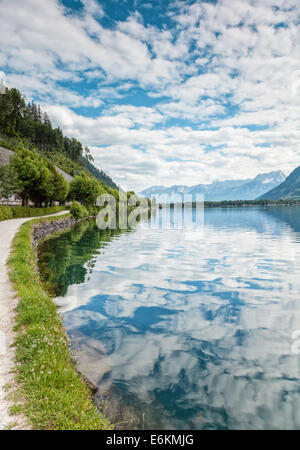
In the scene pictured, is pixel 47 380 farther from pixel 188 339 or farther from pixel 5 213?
pixel 5 213

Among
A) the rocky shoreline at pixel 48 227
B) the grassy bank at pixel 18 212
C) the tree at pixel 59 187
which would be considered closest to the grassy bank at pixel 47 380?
the rocky shoreline at pixel 48 227

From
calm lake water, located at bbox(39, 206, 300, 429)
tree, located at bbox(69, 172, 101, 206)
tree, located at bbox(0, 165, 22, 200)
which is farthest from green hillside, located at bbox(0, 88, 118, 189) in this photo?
calm lake water, located at bbox(39, 206, 300, 429)

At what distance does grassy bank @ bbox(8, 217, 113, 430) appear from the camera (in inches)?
220

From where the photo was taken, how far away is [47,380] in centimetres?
673

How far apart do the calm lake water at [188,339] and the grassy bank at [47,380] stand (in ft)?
4.57

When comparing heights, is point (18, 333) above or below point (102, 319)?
above

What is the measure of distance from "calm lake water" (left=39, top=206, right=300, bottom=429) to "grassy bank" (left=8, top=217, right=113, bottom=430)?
139 cm

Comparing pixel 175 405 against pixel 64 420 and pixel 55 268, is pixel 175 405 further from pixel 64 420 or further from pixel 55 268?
pixel 55 268

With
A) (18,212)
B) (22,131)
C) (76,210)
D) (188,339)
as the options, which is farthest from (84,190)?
(22,131)

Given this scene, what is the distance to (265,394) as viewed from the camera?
336 inches

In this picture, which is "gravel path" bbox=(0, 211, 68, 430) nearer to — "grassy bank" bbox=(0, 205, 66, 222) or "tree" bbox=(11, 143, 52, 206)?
"grassy bank" bbox=(0, 205, 66, 222)

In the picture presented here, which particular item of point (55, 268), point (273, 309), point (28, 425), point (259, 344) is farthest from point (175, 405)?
point (55, 268)

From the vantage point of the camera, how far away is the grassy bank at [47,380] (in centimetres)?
559
